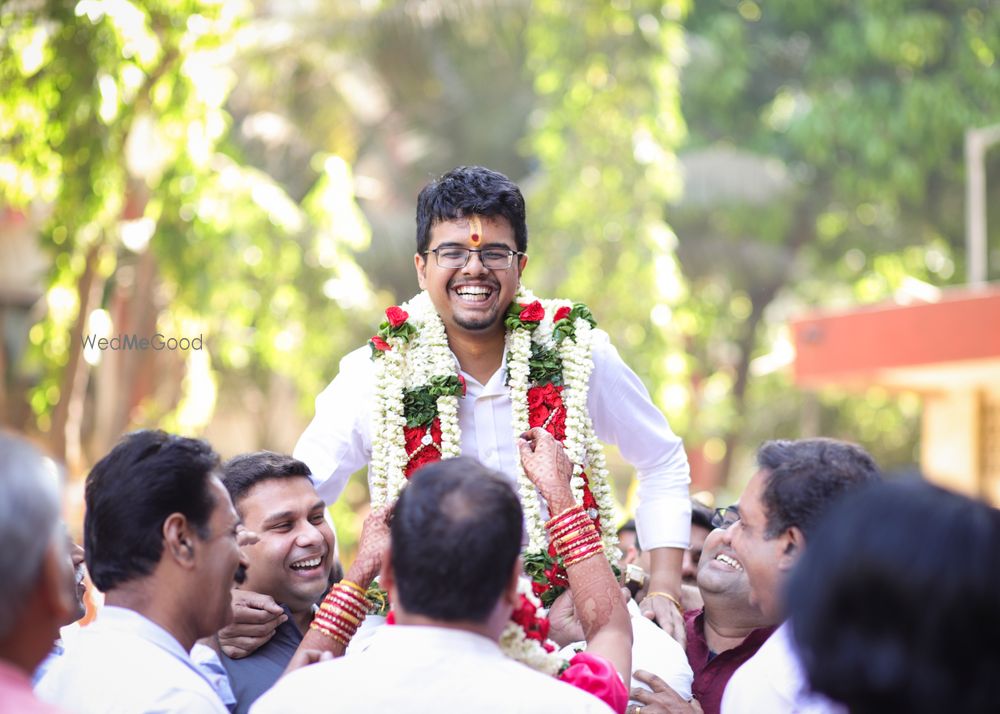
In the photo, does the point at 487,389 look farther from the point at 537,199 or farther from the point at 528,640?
the point at 537,199

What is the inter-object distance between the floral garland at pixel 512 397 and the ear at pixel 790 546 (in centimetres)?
101

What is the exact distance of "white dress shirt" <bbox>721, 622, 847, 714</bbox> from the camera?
9.99 ft

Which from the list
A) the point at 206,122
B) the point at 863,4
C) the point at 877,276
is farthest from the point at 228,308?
the point at 877,276

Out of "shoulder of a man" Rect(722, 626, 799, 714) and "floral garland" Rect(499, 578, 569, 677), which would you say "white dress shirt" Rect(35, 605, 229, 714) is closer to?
"floral garland" Rect(499, 578, 569, 677)

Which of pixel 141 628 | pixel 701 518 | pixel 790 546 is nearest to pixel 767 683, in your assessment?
pixel 790 546

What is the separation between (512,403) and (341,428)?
56 centimetres

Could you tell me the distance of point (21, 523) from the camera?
7.21ft

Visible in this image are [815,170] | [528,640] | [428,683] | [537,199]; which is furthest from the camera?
[815,170]

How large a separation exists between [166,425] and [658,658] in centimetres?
761

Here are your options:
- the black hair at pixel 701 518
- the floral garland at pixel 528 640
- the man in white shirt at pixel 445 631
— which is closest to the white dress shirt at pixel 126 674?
the man in white shirt at pixel 445 631

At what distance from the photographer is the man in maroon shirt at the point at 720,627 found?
4043mm

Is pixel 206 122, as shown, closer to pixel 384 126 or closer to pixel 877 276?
pixel 384 126

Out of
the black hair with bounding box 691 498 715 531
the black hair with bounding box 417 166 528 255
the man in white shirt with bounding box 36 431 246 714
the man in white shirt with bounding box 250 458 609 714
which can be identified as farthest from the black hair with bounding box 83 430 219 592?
the black hair with bounding box 691 498 715 531

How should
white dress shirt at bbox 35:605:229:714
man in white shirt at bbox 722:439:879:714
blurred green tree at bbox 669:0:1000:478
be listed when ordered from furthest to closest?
1. blurred green tree at bbox 669:0:1000:478
2. man in white shirt at bbox 722:439:879:714
3. white dress shirt at bbox 35:605:229:714
